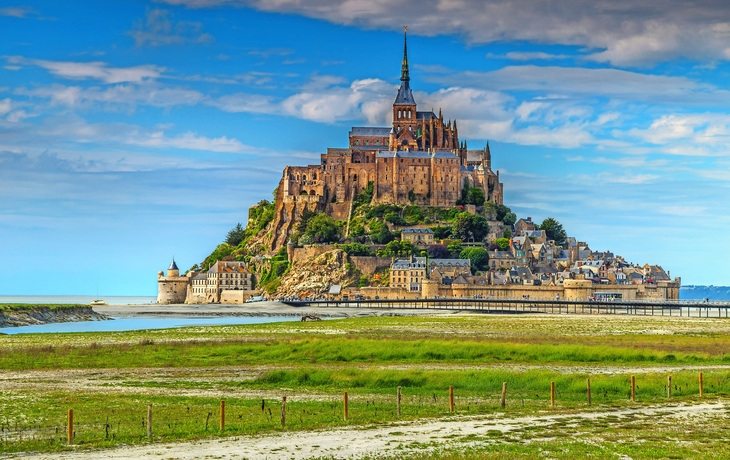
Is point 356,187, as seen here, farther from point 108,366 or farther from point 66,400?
point 66,400

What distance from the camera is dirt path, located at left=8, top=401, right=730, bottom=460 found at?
22.0 metres

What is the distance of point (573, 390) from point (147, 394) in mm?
14332

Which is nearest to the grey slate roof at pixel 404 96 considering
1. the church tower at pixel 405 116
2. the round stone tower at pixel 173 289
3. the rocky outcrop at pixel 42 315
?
the church tower at pixel 405 116

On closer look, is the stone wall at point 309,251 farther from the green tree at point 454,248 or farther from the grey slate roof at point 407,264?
the green tree at point 454,248

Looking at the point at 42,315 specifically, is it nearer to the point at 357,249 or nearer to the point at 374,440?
the point at 357,249

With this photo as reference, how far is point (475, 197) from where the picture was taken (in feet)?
514

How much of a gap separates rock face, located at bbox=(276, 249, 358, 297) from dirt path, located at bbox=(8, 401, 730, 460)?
113622 mm

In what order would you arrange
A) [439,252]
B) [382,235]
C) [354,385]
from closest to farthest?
[354,385] < [439,252] < [382,235]

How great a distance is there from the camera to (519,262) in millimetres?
143250

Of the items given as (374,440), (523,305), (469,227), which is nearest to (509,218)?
(469,227)

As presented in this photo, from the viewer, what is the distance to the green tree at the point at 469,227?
148000mm

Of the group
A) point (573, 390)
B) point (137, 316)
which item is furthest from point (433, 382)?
point (137, 316)

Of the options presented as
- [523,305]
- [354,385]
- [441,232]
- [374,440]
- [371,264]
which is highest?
[441,232]

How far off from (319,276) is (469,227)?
24.2 metres
